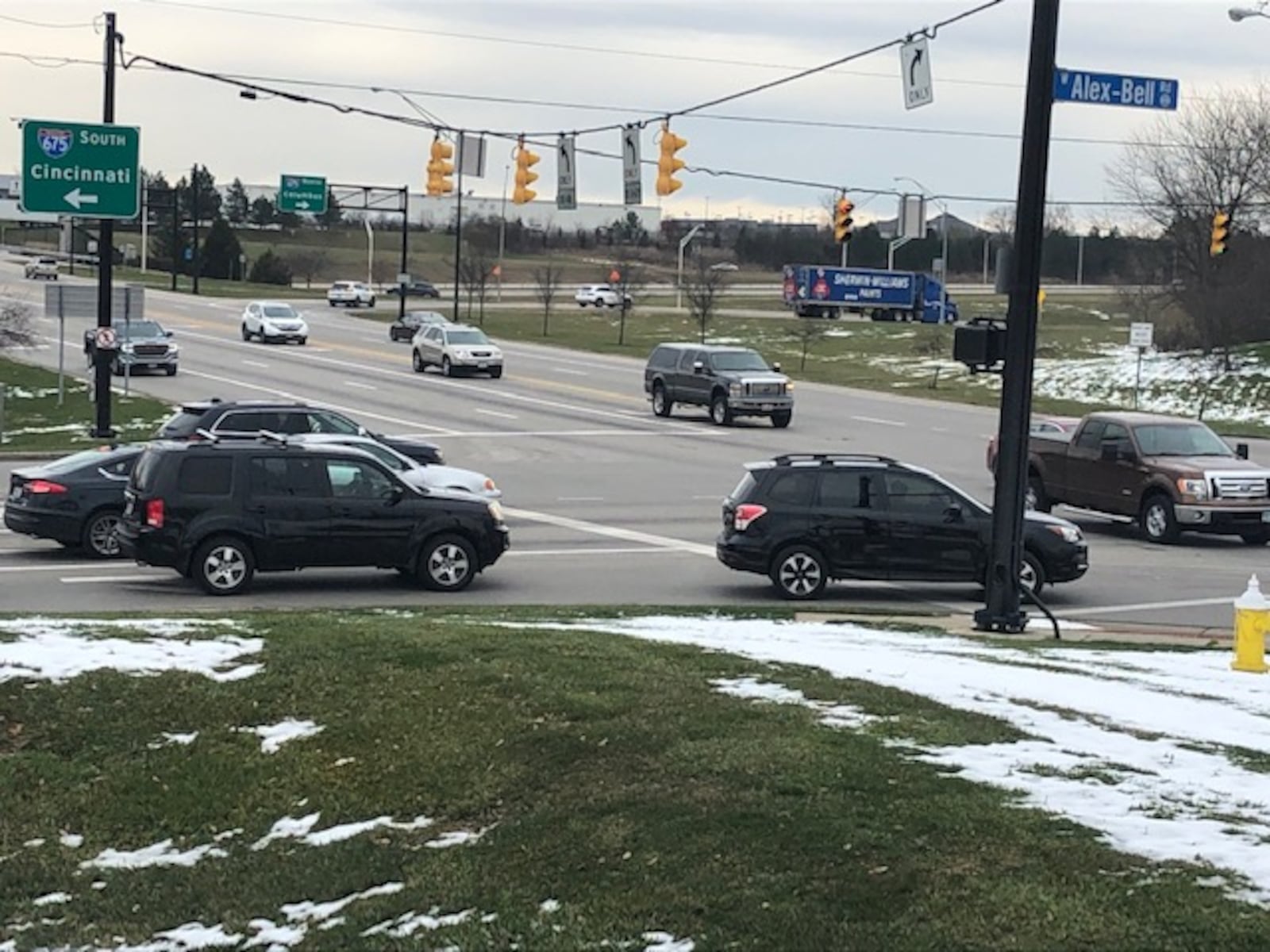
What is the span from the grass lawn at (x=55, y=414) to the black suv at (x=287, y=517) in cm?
1660

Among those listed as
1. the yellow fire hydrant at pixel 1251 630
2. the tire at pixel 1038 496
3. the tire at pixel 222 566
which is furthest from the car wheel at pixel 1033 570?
the tire at pixel 222 566

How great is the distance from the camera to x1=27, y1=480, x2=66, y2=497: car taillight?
65.3 ft

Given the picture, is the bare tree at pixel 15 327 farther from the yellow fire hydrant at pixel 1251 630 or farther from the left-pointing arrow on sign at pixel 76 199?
the yellow fire hydrant at pixel 1251 630

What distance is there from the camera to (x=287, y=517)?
17906mm

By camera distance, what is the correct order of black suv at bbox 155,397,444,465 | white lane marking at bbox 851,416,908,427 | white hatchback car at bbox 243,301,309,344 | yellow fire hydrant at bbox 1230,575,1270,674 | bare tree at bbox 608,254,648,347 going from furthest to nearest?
1. bare tree at bbox 608,254,648,347
2. white hatchback car at bbox 243,301,309,344
3. white lane marking at bbox 851,416,908,427
4. black suv at bbox 155,397,444,465
5. yellow fire hydrant at bbox 1230,575,1270,674

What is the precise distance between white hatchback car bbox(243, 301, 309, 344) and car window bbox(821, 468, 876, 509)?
5063 cm

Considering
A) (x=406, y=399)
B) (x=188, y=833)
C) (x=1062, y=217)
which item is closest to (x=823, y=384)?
(x=406, y=399)

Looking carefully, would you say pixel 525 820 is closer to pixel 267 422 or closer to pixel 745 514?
pixel 745 514

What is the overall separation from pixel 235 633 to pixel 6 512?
10131mm

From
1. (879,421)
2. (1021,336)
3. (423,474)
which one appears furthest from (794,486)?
(879,421)

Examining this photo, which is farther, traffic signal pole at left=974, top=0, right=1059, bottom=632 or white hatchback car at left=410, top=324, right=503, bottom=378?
white hatchback car at left=410, top=324, right=503, bottom=378

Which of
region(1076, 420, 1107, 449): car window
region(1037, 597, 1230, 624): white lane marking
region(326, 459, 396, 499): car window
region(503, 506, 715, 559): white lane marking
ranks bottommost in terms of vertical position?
region(503, 506, 715, 559): white lane marking

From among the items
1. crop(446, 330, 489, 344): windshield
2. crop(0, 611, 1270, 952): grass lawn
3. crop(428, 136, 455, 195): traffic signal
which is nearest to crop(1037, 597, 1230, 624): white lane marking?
crop(0, 611, 1270, 952): grass lawn

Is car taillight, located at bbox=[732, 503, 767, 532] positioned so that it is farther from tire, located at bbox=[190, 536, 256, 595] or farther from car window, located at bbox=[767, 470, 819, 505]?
tire, located at bbox=[190, 536, 256, 595]
